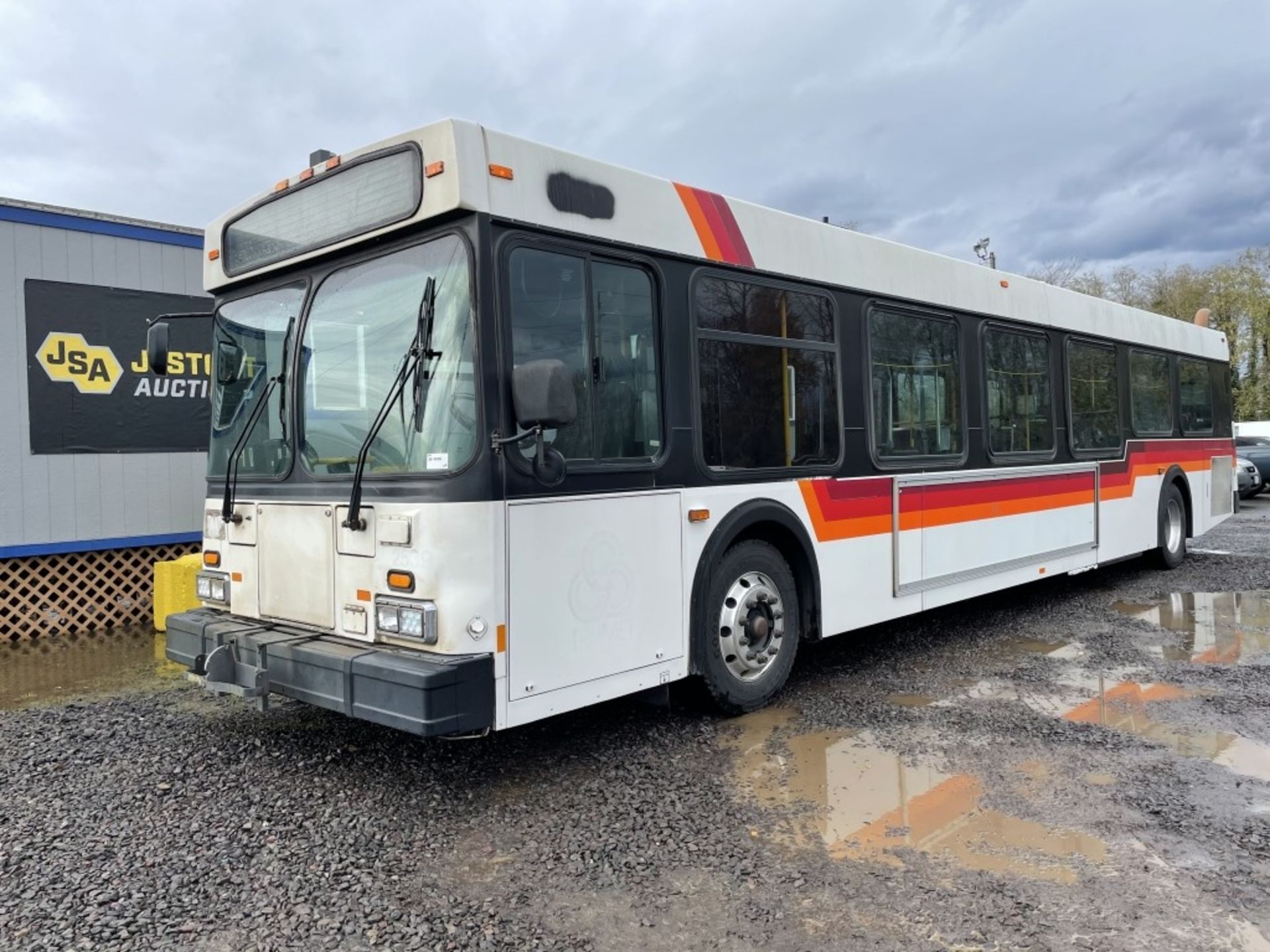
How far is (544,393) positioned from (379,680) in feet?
4.30

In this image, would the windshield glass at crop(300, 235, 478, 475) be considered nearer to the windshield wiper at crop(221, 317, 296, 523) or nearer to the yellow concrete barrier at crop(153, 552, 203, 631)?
the windshield wiper at crop(221, 317, 296, 523)

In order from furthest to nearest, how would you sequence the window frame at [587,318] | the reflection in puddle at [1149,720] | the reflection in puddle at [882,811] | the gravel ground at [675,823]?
1. the reflection in puddle at [1149,720]
2. the window frame at [587,318]
3. the reflection in puddle at [882,811]
4. the gravel ground at [675,823]

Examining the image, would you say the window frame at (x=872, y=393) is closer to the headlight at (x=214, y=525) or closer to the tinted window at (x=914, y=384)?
the tinted window at (x=914, y=384)

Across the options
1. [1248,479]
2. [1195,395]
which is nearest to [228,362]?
[1195,395]

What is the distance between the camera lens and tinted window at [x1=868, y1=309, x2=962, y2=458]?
601cm

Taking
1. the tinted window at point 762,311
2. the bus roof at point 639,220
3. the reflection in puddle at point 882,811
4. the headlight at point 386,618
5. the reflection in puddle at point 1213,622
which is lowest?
the reflection in puddle at point 882,811

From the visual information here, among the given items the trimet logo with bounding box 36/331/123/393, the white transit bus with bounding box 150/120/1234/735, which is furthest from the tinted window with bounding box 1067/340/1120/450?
the trimet logo with bounding box 36/331/123/393

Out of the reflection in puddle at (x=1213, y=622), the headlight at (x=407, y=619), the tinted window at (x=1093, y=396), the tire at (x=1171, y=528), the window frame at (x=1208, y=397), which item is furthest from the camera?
the window frame at (x=1208, y=397)

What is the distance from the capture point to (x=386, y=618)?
12.6 feet

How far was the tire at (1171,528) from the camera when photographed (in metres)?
9.77

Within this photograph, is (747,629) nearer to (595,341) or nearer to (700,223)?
(595,341)

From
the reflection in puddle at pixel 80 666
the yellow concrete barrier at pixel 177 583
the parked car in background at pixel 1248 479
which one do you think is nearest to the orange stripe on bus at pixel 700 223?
the reflection in puddle at pixel 80 666

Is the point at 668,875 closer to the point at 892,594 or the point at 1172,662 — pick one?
the point at 892,594

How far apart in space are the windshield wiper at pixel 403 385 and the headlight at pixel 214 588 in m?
1.21
